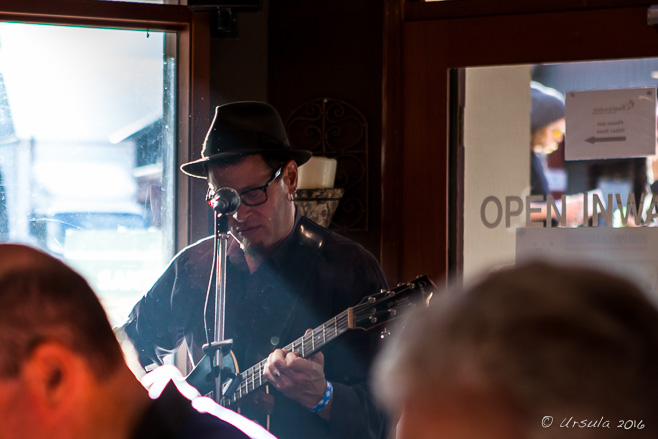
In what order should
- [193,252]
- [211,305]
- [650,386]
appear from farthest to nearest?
[193,252], [211,305], [650,386]

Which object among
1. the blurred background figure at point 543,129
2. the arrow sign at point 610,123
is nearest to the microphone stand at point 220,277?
the blurred background figure at point 543,129

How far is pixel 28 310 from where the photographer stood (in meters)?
0.79

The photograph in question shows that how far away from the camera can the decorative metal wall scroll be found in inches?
104

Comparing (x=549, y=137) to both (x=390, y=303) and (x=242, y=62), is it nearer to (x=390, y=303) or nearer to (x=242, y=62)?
(x=390, y=303)

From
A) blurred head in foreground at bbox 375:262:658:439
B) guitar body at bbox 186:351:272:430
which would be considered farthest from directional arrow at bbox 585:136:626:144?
blurred head in foreground at bbox 375:262:658:439

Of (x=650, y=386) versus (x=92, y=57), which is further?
(x=92, y=57)

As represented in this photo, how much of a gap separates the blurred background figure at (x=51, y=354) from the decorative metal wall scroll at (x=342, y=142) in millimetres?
1801

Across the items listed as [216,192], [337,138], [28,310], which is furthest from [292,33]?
[28,310]

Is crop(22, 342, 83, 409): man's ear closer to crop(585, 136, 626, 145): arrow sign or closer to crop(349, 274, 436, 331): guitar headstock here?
crop(349, 274, 436, 331): guitar headstock

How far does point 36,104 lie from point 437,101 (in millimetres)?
1420

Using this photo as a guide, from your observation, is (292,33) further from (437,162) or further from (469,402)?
(469,402)

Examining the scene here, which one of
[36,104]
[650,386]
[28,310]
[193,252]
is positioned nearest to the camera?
[650,386]

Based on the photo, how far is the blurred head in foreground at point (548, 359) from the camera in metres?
0.42

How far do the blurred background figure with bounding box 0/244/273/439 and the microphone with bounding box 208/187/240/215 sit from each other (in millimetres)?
1257
